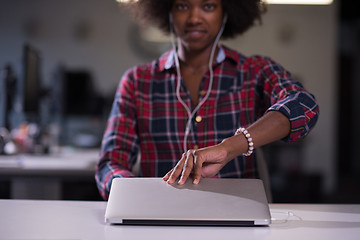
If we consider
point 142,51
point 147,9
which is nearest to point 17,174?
point 147,9

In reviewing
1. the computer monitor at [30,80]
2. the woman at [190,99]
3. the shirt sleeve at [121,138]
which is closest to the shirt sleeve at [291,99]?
the woman at [190,99]

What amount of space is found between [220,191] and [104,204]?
335 millimetres

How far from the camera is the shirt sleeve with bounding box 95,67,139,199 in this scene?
131cm

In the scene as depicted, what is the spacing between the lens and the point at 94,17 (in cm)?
605

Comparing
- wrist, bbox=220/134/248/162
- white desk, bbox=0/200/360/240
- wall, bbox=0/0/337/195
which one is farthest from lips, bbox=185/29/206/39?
wall, bbox=0/0/337/195

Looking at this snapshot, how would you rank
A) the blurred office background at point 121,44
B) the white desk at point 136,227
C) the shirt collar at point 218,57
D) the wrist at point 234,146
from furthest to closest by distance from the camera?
the blurred office background at point 121,44 < the shirt collar at point 218,57 < the wrist at point 234,146 < the white desk at point 136,227

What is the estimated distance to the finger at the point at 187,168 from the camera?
0.89 metres

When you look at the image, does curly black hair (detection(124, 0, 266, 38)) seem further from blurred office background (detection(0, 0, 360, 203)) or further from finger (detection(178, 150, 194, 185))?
blurred office background (detection(0, 0, 360, 203))

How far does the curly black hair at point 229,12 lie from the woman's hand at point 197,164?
0.72 metres

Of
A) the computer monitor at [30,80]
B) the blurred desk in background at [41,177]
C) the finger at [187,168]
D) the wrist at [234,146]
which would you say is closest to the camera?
the finger at [187,168]

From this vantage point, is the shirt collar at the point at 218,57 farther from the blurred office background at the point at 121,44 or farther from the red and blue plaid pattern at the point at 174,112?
the blurred office background at the point at 121,44

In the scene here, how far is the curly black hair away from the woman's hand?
2.35 feet

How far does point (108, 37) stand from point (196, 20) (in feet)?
16.1

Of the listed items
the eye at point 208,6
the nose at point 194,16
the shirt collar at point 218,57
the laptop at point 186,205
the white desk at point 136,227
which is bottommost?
the white desk at point 136,227
